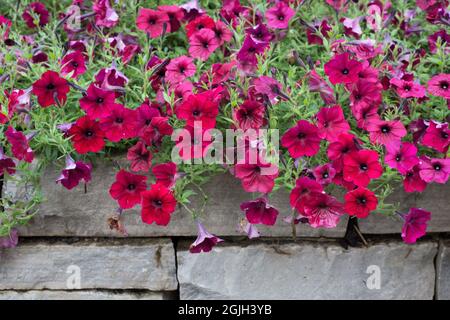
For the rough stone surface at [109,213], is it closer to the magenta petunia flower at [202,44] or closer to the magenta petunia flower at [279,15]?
the magenta petunia flower at [202,44]

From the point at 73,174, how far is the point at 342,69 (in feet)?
2.98

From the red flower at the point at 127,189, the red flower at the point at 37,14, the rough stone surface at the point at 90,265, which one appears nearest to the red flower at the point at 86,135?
the red flower at the point at 127,189

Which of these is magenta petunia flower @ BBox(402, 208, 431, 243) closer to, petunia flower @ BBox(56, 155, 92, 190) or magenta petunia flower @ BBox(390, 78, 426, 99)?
magenta petunia flower @ BBox(390, 78, 426, 99)

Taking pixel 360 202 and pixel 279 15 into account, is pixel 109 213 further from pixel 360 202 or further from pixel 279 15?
pixel 279 15

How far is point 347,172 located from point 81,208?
886 mm

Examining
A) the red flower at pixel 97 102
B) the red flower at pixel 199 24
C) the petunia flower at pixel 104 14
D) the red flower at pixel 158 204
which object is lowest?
the red flower at pixel 158 204

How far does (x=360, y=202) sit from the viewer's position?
6.50ft

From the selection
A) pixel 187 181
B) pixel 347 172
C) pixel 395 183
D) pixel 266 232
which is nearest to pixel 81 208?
pixel 187 181

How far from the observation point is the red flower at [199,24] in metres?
2.45

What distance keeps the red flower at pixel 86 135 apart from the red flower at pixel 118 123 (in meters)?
0.02

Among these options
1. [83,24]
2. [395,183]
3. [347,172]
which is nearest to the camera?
[347,172]

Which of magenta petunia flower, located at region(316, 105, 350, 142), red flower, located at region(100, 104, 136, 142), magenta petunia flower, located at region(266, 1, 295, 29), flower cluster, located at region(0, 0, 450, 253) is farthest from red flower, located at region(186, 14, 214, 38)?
magenta petunia flower, located at region(316, 105, 350, 142)

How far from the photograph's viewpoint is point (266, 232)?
225 centimetres

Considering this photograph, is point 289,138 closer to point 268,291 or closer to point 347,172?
point 347,172
